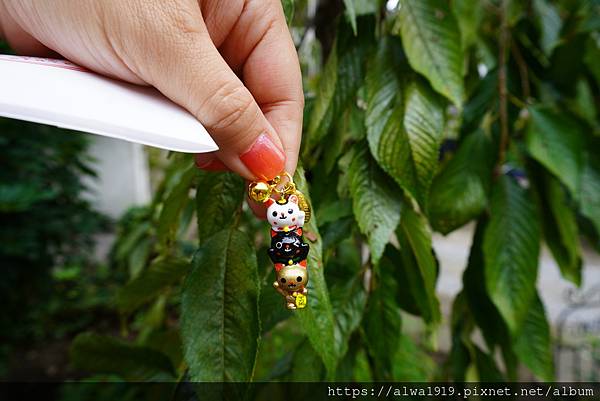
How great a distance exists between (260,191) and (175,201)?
20cm

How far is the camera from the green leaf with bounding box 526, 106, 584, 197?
24.4 inches

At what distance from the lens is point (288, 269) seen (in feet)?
1.14

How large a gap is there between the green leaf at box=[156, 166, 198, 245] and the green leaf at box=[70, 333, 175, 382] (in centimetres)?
15

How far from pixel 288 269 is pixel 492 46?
2.71 feet

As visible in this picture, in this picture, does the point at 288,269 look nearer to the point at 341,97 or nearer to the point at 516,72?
the point at 341,97

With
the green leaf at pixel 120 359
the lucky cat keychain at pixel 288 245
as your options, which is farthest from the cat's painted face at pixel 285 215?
the green leaf at pixel 120 359

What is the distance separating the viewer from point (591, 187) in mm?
721

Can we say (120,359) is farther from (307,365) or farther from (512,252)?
(512,252)

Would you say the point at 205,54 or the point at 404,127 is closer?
the point at 205,54

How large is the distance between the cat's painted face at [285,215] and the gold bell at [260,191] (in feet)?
0.05

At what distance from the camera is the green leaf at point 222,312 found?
0.38 m

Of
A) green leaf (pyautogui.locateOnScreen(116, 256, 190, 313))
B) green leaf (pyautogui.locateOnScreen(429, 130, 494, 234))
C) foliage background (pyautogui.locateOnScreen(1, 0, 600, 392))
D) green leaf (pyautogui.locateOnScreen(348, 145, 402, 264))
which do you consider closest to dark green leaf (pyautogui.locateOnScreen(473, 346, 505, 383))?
foliage background (pyautogui.locateOnScreen(1, 0, 600, 392))

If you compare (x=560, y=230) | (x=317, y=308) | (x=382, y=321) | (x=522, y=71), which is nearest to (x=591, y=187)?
(x=560, y=230)

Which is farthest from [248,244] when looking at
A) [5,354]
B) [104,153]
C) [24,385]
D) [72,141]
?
[104,153]
